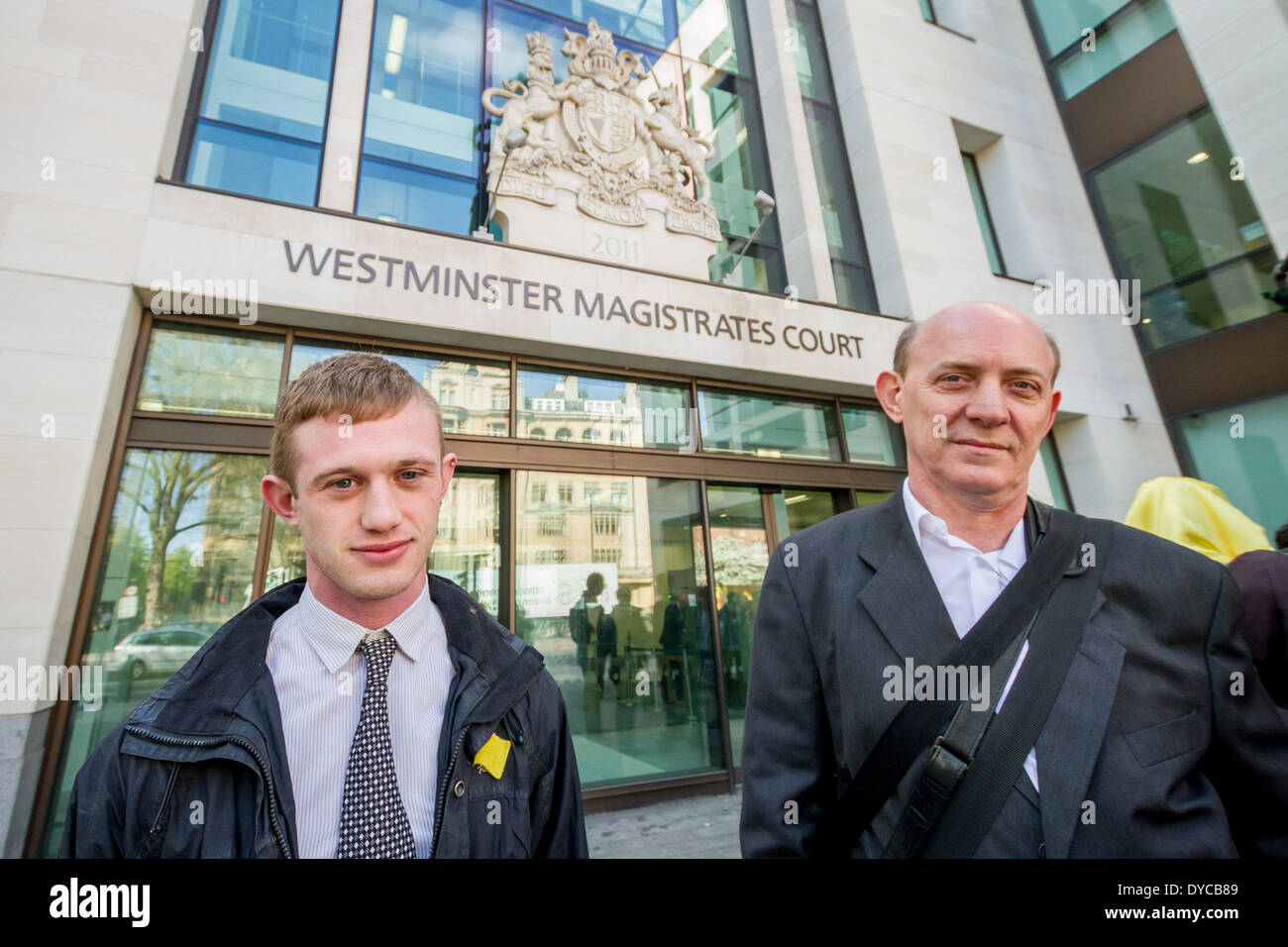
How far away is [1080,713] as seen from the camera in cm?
134

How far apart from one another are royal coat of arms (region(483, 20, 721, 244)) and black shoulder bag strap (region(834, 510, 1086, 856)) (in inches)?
276

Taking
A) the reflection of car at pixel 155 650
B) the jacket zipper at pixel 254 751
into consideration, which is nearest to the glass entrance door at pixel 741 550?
the reflection of car at pixel 155 650

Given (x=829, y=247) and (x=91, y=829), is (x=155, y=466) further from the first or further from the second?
(x=829, y=247)

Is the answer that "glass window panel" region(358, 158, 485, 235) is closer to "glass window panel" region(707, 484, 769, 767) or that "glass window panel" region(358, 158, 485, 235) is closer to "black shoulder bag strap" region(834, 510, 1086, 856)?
"glass window panel" region(707, 484, 769, 767)

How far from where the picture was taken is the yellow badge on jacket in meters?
1.52

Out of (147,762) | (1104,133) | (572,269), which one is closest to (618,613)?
(572,269)

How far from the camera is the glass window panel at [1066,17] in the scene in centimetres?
1029

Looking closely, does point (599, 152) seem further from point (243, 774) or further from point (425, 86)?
point (243, 774)

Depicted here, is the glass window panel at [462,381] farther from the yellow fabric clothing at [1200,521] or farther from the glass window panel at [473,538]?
the yellow fabric clothing at [1200,521]

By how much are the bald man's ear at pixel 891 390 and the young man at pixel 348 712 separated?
1.44 m

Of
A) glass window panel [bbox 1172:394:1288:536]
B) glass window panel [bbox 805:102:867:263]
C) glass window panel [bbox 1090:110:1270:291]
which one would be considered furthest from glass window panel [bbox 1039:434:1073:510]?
glass window panel [bbox 805:102:867:263]

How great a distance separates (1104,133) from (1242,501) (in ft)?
22.7

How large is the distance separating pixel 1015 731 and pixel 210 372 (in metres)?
6.69

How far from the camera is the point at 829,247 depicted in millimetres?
9156
